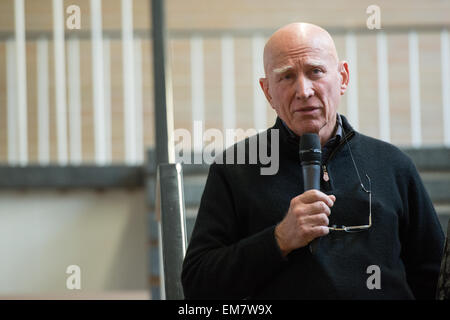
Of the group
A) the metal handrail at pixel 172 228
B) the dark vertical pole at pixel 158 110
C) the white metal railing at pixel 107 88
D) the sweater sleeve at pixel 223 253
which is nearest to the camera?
the sweater sleeve at pixel 223 253

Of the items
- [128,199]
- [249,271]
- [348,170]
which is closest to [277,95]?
[348,170]

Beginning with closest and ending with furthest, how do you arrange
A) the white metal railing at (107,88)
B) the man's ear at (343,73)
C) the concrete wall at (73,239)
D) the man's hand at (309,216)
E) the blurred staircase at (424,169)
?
1. the man's hand at (309,216)
2. the man's ear at (343,73)
3. the blurred staircase at (424,169)
4. the concrete wall at (73,239)
5. the white metal railing at (107,88)

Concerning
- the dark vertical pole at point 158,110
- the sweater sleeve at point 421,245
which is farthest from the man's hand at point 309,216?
the dark vertical pole at point 158,110

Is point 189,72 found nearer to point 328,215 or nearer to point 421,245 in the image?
point 421,245

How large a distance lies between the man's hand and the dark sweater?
0.25 feet

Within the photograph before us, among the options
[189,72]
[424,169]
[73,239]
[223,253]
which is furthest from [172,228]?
[189,72]

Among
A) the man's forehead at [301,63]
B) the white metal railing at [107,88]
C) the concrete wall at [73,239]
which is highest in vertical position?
the white metal railing at [107,88]

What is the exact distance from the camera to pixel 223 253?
155 cm

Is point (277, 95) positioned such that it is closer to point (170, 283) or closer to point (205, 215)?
point (205, 215)

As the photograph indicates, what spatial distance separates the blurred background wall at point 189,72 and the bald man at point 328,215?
2898 mm

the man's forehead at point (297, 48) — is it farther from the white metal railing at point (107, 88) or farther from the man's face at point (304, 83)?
the white metal railing at point (107, 88)

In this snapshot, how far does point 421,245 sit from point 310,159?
37 cm

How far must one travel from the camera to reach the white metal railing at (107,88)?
4586 millimetres
